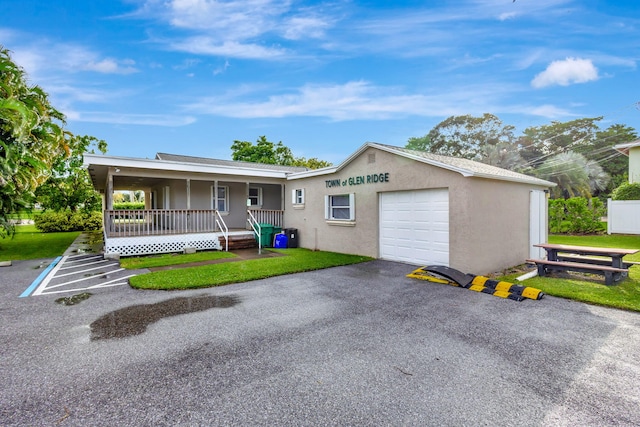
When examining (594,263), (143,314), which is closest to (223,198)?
(143,314)

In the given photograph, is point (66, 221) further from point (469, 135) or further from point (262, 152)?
point (469, 135)

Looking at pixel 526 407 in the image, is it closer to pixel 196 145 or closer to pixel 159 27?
pixel 159 27

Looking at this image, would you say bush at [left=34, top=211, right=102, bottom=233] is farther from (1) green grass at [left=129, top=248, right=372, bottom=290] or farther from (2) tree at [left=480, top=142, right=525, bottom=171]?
(2) tree at [left=480, top=142, right=525, bottom=171]

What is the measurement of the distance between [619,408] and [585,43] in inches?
591

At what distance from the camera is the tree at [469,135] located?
122 feet

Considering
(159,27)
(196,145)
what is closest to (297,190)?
(159,27)

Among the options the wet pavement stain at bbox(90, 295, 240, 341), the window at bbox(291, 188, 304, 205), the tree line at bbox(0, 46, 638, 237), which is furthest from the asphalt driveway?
the tree line at bbox(0, 46, 638, 237)

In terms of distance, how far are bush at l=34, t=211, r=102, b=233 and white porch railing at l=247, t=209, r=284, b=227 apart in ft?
48.6

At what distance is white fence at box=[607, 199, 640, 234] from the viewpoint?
566 inches

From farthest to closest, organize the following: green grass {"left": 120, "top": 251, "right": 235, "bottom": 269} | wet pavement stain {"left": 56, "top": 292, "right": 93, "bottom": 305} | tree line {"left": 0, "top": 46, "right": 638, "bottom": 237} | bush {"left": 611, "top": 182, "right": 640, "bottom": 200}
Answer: tree line {"left": 0, "top": 46, "right": 638, "bottom": 237} → bush {"left": 611, "top": 182, "right": 640, "bottom": 200} → green grass {"left": 120, "top": 251, "right": 235, "bottom": 269} → wet pavement stain {"left": 56, "top": 292, "right": 93, "bottom": 305}

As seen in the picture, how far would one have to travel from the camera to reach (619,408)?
253cm

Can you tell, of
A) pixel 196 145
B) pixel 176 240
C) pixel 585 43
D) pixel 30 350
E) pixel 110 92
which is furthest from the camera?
pixel 196 145

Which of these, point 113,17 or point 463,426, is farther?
point 113,17

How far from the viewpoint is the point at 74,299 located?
5.68m
